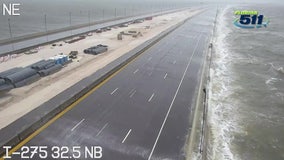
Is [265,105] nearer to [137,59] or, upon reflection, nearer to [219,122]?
[219,122]

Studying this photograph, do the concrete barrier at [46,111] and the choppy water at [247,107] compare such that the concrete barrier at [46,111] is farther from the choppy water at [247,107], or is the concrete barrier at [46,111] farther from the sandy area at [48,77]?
the choppy water at [247,107]

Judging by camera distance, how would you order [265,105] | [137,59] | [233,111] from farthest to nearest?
[137,59]
[265,105]
[233,111]

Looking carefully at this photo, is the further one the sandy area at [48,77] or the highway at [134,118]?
the sandy area at [48,77]

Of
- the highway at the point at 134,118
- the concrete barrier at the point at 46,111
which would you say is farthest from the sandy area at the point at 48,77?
the highway at the point at 134,118

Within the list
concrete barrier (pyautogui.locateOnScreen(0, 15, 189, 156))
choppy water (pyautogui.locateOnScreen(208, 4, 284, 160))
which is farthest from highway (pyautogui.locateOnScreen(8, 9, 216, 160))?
choppy water (pyautogui.locateOnScreen(208, 4, 284, 160))

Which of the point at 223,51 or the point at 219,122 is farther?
the point at 223,51

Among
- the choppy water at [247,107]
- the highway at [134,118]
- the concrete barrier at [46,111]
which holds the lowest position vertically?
the choppy water at [247,107]

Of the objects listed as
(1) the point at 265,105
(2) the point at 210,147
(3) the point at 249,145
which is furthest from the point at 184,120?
(1) the point at 265,105
